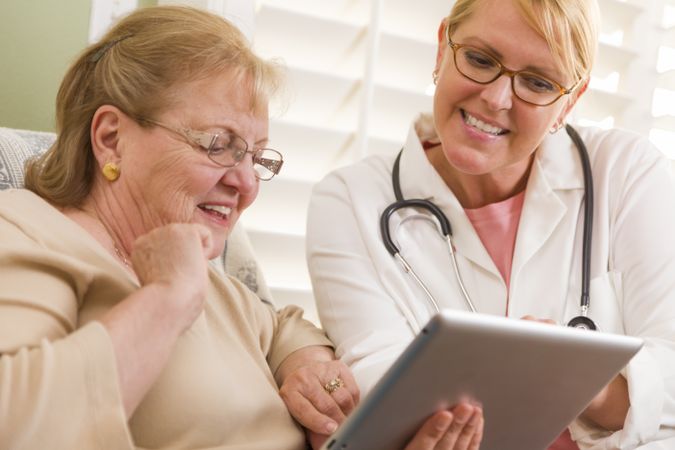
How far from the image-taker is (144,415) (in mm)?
1105

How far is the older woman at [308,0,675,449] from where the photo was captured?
1.52m

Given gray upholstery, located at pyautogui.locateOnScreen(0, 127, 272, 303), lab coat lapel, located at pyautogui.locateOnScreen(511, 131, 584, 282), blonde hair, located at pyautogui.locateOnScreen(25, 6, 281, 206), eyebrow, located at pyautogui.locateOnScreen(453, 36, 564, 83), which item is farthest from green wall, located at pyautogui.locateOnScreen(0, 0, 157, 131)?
lab coat lapel, located at pyautogui.locateOnScreen(511, 131, 584, 282)

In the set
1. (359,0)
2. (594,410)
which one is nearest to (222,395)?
(594,410)

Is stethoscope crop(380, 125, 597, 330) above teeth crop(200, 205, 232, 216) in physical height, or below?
below

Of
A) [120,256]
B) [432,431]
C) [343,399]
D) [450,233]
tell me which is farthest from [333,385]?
[450,233]

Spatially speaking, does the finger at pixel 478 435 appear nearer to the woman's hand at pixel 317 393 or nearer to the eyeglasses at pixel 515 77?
the woman's hand at pixel 317 393

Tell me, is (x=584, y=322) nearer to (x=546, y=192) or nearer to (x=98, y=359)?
(x=546, y=192)

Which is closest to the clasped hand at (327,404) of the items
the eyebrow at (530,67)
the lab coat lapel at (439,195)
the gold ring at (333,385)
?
the gold ring at (333,385)

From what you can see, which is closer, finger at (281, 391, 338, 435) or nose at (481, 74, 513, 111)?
finger at (281, 391, 338, 435)

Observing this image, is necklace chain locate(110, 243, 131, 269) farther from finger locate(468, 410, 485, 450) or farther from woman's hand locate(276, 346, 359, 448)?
finger locate(468, 410, 485, 450)

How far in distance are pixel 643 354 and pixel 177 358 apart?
2.67ft

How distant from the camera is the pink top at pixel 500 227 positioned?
170cm

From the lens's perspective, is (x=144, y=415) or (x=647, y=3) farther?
(x=647, y=3)

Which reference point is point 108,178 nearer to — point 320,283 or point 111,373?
point 111,373
